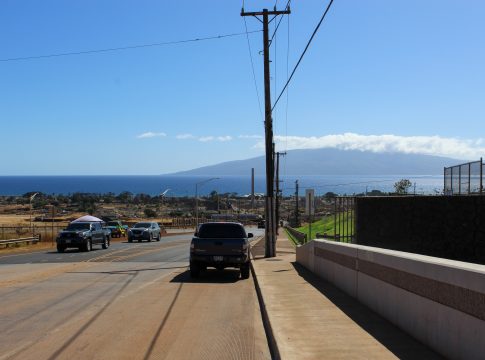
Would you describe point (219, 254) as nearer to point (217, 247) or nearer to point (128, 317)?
point (217, 247)

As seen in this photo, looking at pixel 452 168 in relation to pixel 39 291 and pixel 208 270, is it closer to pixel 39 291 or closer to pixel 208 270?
pixel 208 270

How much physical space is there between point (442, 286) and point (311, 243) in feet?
37.0

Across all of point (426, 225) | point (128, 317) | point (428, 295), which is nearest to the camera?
point (428, 295)

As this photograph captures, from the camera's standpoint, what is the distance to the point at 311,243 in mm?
18328

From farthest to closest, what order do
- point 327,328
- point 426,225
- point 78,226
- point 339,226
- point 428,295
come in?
point 78,226
point 339,226
point 426,225
point 327,328
point 428,295

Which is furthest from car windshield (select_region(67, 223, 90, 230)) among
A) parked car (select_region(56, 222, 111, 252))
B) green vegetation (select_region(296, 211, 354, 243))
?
green vegetation (select_region(296, 211, 354, 243))

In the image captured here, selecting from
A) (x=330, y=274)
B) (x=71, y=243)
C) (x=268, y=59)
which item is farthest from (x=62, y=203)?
Result: (x=330, y=274)

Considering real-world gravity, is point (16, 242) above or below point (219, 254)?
below

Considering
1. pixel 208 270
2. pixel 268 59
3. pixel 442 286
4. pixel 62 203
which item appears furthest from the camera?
pixel 62 203

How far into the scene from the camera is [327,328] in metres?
9.11

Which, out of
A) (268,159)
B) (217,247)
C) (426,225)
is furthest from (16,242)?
(426,225)

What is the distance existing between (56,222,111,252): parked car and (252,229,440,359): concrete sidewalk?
22064mm

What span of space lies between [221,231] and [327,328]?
10999 millimetres

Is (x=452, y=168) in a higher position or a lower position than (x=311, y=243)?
higher
